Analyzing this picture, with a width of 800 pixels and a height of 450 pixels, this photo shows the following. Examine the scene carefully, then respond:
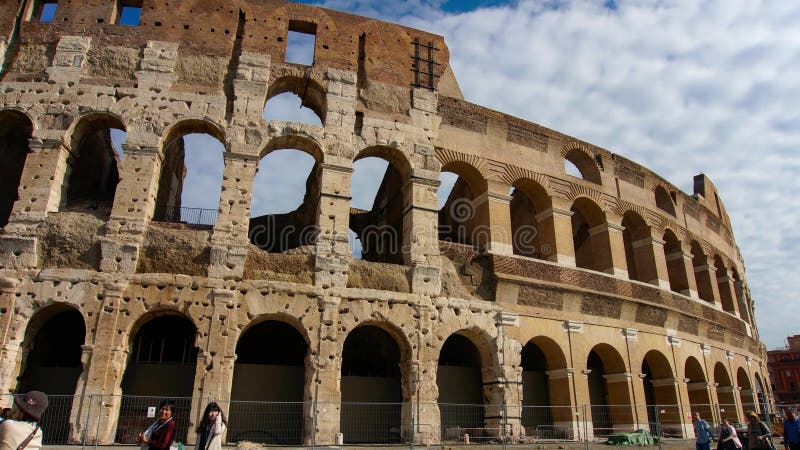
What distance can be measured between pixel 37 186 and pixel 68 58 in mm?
3396

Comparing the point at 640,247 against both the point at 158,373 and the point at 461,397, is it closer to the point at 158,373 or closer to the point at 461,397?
the point at 461,397

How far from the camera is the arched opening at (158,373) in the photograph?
11.4 metres

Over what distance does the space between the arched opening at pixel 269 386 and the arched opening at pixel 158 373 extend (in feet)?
3.58

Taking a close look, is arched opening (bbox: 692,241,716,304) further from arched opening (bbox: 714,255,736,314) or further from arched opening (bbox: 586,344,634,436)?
arched opening (bbox: 586,344,634,436)

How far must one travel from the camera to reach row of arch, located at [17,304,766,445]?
12.0m

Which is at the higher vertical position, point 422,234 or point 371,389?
point 422,234

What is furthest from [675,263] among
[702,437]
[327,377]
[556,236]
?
[327,377]

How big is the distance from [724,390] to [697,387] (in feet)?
7.61

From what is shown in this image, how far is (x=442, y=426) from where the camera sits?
1312 centimetres

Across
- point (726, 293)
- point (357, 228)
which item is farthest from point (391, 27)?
point (726, 293)

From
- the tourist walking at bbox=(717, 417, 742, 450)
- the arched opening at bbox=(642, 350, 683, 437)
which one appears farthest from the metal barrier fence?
the tourist walking at bbox=(717, 417, 742, 450)

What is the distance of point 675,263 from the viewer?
19.4 meters

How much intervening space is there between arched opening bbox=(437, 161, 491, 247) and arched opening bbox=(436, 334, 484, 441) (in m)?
3.09

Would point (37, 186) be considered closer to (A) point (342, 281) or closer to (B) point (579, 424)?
(A) point (342, 281)
